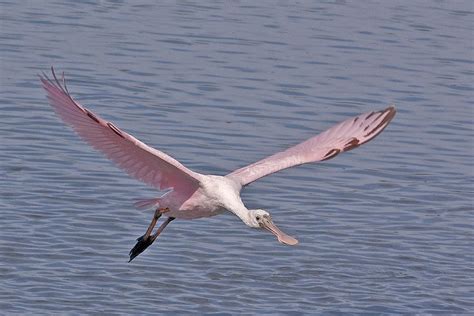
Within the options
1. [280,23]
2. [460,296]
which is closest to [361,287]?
[460,296]

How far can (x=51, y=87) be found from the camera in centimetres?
812

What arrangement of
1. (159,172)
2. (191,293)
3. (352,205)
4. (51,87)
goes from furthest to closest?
1. (352,205)
2. (191,293)
3. (159,172)
4. (51,87)

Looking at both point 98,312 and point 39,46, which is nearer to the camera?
point 98,312

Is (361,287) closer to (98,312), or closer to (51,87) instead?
(98,312)

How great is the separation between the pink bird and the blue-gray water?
0.76 metres

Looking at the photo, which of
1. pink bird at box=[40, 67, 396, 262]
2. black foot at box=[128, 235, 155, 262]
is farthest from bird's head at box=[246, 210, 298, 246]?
black foot at box=[128, 235, 155, 262]

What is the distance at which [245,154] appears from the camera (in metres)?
12.4

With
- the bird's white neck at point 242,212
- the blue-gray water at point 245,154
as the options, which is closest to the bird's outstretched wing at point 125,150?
the bird's white neck at point 242,212

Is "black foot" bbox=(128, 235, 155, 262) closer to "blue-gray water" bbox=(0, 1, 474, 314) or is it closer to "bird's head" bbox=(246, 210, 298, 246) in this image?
"blue-gray water" bbox=(0, 1, 474, 314)

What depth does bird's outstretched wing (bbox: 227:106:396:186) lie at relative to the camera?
9133 millimetres

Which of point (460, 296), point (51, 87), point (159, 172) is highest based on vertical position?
point (51, 87)

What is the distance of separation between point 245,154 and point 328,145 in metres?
2.99

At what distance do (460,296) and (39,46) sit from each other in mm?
6697

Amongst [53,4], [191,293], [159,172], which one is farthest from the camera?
[53,4]
